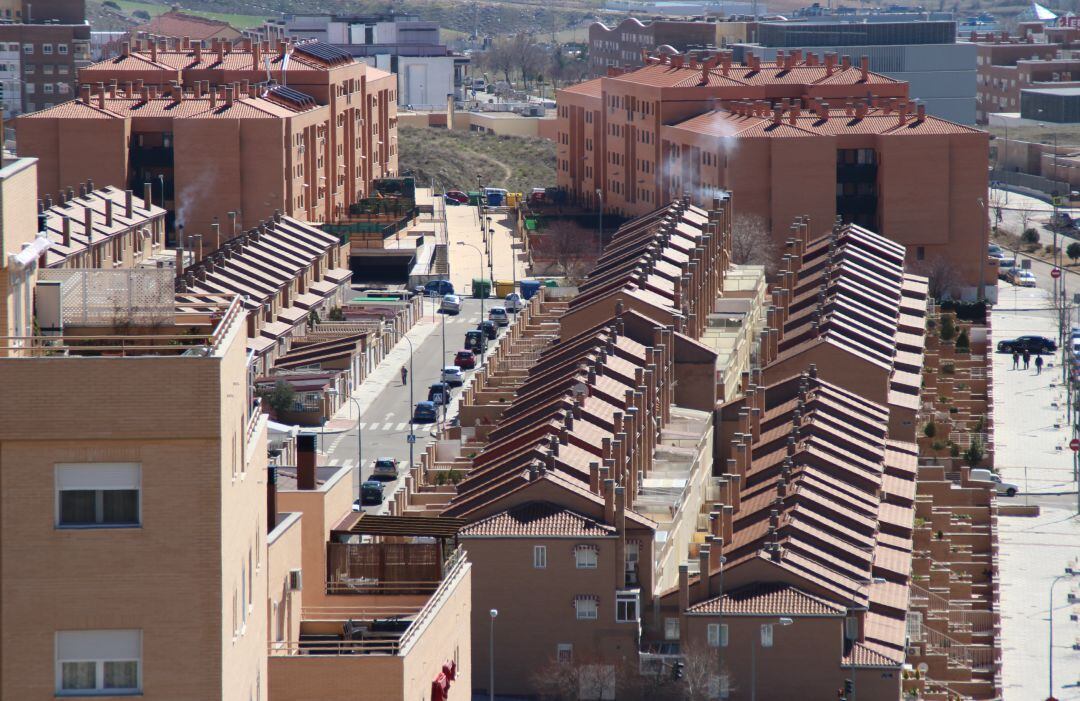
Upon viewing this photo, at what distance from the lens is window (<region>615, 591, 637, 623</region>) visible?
1988 inches

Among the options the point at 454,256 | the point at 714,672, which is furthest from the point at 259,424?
the point at 454,256

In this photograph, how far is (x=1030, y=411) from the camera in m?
85.6

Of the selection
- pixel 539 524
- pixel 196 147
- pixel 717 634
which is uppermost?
pixel 196 147

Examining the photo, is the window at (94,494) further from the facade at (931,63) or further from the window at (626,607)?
the facade at (931,63)

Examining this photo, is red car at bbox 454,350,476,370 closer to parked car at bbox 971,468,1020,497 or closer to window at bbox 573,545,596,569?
parked car at bbox 971,468,1020,497

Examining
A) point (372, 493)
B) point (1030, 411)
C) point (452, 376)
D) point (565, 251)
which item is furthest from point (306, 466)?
point (565, 251)

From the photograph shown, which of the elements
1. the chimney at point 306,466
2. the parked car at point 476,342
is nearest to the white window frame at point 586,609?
the chimney at point 306,466

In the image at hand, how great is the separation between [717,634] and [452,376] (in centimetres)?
3454

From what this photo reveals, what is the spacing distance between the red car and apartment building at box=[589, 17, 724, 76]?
75.3 metres

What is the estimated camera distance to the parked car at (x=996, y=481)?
7169cm

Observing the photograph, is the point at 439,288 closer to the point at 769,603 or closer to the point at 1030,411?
the point at 1030,411

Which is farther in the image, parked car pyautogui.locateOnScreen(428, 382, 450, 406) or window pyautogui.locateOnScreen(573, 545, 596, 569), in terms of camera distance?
parked car pyautogui.locateOnScreen(428, 382, 450, 406)

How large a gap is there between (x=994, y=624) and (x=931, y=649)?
4.01m

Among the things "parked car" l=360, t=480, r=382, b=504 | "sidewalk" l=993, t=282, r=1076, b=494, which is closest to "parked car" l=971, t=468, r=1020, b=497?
"sidewalk" l=993, t=282, r=1076, b=494
